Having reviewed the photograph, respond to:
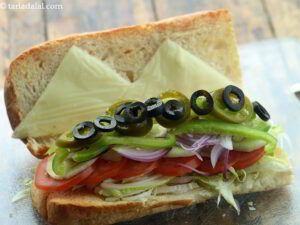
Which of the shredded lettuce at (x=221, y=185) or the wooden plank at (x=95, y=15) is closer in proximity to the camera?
the shredded lettuce at (x=221, y=185)

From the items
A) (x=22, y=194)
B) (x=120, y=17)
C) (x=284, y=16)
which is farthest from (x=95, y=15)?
(x=22, y=194)

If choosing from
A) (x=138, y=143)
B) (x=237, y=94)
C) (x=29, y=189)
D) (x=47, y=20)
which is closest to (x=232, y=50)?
(x=237, y=94)

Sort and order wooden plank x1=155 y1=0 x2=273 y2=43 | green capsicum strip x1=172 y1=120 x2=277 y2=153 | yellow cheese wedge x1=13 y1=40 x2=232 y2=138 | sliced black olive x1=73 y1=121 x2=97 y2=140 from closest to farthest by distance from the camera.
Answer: sliced black olive x1=73 y1=121 x2=97 y2=140 → green capsicum strip x1=172 y1=120 x2=277 y2=153 → yellow cheese wedge x1=13 y1=40 x2=232 y2=138 → wooden plank x1=155 y1=0 x2=273 y2=43

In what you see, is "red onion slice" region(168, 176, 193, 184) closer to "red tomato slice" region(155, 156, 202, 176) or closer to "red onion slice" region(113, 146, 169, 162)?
"red tomato slice" region(155, 156, 202, 176)

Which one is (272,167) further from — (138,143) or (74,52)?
(74,52)

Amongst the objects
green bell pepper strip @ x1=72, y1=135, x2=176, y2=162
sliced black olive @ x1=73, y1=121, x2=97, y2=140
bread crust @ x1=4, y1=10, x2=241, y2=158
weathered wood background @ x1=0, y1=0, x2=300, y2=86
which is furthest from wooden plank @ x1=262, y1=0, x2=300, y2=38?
sliced black olive @ x1=73, y1=121, x2=97, y2=140

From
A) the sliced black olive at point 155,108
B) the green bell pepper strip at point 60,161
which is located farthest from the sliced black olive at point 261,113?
the green bell pepper strip at point 60,161

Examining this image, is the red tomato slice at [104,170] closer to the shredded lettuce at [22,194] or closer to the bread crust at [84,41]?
the shredded lettuce at [22,194]
